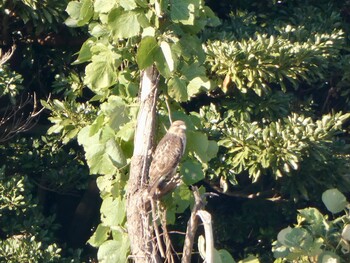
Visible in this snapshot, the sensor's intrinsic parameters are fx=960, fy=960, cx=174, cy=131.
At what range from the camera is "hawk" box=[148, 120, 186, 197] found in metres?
4.09

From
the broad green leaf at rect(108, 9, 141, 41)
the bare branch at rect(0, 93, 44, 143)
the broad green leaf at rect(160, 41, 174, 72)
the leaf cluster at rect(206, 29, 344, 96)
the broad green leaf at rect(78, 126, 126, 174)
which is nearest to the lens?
the broad green leaf at rect(160, 41, 174, 72)

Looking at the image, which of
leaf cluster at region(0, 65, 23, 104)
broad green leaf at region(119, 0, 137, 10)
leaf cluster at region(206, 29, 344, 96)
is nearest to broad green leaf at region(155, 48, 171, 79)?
broad green leaf at region(119, 0, 137, 10)

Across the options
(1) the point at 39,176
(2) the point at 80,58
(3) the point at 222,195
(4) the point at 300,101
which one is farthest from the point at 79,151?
(2) the point at 80,58

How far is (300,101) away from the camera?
7031 mm

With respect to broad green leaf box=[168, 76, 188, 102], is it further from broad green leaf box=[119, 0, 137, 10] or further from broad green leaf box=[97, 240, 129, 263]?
broad green leaf box=[97, 240, 129, 263]

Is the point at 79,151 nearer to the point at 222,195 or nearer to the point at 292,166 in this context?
the point at 222,195

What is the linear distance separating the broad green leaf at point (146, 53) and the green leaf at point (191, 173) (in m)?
0.56

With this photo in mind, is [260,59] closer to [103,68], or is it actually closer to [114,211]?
[103,68]

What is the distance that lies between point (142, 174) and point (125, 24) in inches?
26.5

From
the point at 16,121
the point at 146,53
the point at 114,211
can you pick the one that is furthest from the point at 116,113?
the point at 16,121

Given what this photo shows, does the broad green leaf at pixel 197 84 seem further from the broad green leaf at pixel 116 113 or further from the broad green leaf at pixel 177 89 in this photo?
the broad green leaf at pixel 116 113

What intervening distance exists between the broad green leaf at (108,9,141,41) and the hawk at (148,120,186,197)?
450 millimetres

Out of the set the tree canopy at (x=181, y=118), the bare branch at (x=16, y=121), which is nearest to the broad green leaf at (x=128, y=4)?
the tree canopy at (x=181, y=118)

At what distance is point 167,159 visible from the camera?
4355mm
